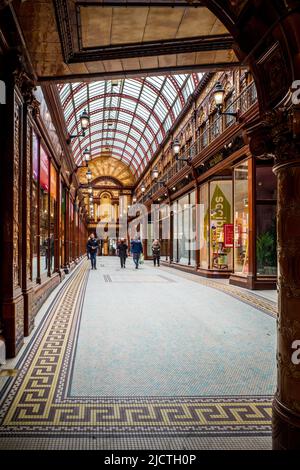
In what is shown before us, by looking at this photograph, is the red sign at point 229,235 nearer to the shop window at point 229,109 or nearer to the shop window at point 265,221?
the shop window at point 265,221

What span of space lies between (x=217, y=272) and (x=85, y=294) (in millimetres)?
5813

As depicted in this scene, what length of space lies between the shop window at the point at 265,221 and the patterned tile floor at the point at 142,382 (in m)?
3.59

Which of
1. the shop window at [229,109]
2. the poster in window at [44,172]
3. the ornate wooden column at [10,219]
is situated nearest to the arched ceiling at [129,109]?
the shop window at [229,109]

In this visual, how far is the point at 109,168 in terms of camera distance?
43344 mm

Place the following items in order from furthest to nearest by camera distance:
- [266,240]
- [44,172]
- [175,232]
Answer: [175,232], [266,240], [44,172]

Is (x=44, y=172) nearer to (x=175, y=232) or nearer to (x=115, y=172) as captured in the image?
(x=175, y=232)

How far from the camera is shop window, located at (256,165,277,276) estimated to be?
973cm

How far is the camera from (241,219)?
11.3m

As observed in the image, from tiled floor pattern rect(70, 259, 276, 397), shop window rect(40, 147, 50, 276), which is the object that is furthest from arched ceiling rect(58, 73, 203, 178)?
tiled floor pattern rect(70, 259, 276, 397)

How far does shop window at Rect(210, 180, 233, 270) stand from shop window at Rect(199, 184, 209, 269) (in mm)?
392

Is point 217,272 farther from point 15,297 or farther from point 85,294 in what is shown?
point 15,297

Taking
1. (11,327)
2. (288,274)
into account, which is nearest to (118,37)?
(11,327)

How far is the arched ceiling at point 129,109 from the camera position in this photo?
20.1 metres

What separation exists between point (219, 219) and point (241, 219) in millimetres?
2182
